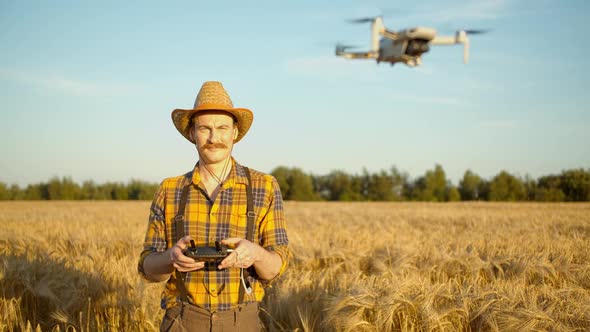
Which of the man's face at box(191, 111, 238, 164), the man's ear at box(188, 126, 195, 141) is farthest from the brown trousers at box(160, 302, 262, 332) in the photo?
the man's ear at box(188, 126, 195, 141)

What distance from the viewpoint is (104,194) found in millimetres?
65938

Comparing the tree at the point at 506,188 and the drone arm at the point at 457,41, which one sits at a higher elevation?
the drone arm at the point at 457,41

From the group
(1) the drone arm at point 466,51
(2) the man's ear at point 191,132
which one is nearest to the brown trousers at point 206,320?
(2) the man's ear at point 191,132

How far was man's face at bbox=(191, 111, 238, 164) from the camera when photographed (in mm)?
2285

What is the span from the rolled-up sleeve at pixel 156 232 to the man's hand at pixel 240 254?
532 millimetres

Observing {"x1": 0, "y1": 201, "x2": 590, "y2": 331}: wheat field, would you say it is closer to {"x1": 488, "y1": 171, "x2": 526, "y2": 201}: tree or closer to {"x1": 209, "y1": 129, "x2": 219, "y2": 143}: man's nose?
{"x1": 209, "y1": 129, "x2": 219, "y2": 143}: man's nose

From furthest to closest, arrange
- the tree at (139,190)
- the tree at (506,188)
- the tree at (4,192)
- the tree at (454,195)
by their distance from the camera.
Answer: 1. the tree at (139,190)
2. the tree at (454,195)
3. the tree at (506,188)
4. the tree at (4,192)

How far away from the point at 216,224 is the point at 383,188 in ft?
228

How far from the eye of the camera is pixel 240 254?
1979mm

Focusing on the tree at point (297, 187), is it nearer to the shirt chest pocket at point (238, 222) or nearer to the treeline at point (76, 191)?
the treeline at point (76, 191)

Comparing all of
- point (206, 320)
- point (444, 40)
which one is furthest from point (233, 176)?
point (444, 40)

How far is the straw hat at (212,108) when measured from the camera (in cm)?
228

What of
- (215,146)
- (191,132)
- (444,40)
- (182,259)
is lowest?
(182,259)

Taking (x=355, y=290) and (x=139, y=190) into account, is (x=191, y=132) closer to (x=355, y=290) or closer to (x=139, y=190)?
(x=355, y=290)
